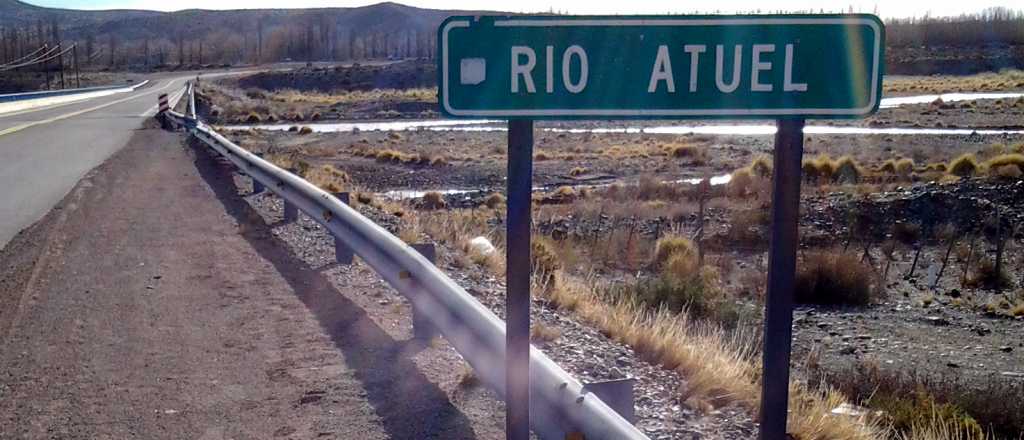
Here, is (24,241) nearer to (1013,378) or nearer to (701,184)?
(1013,378)

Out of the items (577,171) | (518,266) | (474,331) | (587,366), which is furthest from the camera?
(577,171)

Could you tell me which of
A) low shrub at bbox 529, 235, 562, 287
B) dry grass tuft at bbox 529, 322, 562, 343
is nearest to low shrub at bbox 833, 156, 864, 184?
low shrub at bbox 529, 235, 562, 287

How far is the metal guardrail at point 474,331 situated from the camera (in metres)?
3.75

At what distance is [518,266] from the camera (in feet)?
10.3

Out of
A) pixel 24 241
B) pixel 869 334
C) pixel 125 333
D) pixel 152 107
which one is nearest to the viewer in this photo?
pixel 125 333

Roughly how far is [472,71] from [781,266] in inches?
43.1

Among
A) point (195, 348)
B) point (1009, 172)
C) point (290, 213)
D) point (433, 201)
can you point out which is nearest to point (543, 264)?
point (290, 213)

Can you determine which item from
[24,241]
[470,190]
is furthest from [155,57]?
[24,241]

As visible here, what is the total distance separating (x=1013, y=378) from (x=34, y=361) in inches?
328

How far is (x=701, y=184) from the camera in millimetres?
25922

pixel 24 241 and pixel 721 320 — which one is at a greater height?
pixel 24 241

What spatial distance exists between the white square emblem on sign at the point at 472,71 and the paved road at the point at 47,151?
27.2ft

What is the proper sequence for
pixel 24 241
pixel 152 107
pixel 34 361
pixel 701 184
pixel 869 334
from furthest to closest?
1. pixel 152 107
2. pixel 701 184
3. pixel 869 334
4. pixel 24 241
5. pixel 34 361

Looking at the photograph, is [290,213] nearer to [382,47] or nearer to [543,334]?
[543,334]
